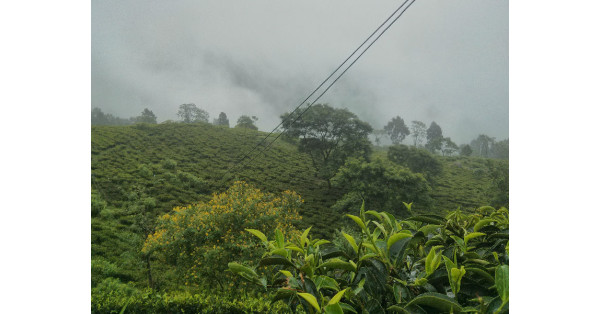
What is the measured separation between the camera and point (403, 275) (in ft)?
1.76

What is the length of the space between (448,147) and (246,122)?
273 centimetres

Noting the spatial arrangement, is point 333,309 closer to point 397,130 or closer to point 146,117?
point 146,117

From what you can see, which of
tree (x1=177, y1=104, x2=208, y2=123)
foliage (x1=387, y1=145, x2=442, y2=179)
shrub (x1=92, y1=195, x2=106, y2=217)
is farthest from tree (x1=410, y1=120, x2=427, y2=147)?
shrub (x1=92, y1=195, x2=106, y2=217)

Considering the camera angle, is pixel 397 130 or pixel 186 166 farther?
pixel 397 130

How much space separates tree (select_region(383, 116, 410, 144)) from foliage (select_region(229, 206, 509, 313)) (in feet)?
12.9

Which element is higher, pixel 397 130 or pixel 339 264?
pixel 397 130

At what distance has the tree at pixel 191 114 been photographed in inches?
146

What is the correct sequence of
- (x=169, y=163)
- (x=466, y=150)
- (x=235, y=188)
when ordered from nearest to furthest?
(x=235, y=188)
(x=169, y=163)
(x=466, y=150)

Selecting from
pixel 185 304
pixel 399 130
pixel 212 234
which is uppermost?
pixel 399 130

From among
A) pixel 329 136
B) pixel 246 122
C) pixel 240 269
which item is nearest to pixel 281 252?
pixel 240 269

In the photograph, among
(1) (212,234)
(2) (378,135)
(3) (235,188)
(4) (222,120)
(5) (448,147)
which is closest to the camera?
(1) (212,234)
